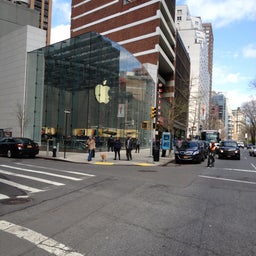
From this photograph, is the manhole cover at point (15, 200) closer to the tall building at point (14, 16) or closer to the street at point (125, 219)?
the street at point (125, 219)

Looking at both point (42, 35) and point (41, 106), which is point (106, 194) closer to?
point (41, 106)

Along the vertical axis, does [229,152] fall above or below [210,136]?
below

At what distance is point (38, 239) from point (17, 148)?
60.7ft

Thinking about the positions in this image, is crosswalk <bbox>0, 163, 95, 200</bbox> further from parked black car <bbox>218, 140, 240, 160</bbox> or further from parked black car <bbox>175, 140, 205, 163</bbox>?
parked black car <bbox>218, 140, 240, 160</bbox>

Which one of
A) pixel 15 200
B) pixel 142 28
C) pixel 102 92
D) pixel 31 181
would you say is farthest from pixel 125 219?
pixel 142 28

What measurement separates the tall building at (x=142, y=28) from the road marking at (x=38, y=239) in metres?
41.7

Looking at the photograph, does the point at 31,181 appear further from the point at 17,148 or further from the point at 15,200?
the point at 17,148

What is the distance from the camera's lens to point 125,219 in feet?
22.5

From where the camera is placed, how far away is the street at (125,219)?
16.9 ft

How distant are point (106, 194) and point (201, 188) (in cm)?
347

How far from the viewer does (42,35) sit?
41531 mm

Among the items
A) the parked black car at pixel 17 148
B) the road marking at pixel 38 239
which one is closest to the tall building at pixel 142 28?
the parked black car at pixel 17 148

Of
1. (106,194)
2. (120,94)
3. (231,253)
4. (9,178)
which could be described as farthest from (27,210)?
(120,94)

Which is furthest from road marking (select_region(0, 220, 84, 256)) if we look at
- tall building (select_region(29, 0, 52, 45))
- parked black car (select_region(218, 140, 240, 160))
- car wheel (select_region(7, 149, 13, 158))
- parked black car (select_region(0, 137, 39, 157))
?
tall building (select_region(29, 0, 52, 45))
